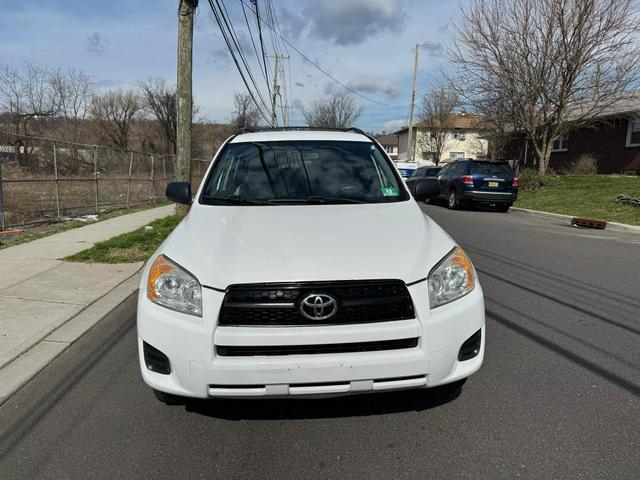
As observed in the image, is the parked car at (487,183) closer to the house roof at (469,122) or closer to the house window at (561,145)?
the house roof at (469,122)

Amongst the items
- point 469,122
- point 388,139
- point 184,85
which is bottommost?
point 184,85

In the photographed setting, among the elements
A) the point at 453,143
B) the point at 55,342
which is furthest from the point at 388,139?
the point at 55,342

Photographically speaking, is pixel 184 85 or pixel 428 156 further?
pixel 428 156

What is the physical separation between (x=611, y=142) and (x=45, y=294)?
24.2 metres

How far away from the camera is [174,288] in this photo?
2521mm

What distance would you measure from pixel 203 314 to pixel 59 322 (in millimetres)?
2665

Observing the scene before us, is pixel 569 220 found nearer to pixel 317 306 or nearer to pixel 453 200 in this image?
pixel 453 200

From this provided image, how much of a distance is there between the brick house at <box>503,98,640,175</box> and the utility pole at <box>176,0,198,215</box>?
56.3ft

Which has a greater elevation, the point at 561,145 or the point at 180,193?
the point at 561,145

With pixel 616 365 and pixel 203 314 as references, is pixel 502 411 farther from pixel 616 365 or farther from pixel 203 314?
pixel 203 314

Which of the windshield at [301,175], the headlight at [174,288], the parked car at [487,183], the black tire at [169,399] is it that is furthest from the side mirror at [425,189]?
the parked car at [487,183]

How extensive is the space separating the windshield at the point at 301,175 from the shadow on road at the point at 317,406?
57.0 inches

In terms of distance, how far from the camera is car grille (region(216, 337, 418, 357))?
2.31m

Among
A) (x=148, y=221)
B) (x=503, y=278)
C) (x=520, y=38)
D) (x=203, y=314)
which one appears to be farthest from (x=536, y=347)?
(x=520, y=38)
